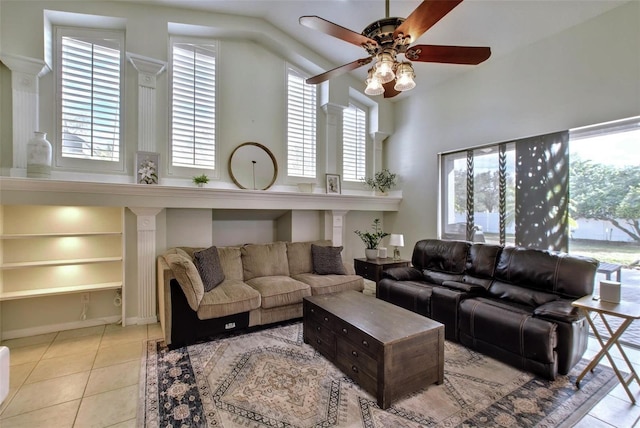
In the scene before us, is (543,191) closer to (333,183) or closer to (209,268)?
(333,183)

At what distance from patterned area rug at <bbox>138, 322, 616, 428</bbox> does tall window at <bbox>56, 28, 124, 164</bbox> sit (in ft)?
8.29

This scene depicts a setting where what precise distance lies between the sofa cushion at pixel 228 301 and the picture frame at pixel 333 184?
7.67 ft

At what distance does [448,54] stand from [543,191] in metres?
2.31

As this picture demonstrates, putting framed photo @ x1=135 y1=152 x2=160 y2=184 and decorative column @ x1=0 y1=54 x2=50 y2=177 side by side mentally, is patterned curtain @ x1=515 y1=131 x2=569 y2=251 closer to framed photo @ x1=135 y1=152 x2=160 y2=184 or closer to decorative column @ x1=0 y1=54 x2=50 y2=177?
framed photo @ x1=135 y1=152 x2=160 y2=184

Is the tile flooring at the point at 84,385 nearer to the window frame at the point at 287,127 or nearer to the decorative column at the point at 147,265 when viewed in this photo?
the decorative column at the point at 147,265

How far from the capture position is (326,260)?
424cm

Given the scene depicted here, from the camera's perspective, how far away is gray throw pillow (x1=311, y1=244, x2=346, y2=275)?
4188 mm

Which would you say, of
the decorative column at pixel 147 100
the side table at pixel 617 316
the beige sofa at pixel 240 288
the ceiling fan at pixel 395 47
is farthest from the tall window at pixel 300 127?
the side table at pixel 617 316

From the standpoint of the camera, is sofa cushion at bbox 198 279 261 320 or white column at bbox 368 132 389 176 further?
white column at bbox 368 132 389 176

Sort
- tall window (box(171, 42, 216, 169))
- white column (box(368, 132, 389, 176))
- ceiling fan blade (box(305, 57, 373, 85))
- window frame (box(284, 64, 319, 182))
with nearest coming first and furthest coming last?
ceiling fan blade (box(305, 57, 373, 85))
tall window (box(171, 42, 216, 169))
window frame (box(284, 64, 319, 182))
white column (box(368, 132, 389, 176))

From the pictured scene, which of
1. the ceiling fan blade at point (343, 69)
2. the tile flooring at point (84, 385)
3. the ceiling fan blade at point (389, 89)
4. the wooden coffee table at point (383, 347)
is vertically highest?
the ceiling fan blade at point (343, 69)

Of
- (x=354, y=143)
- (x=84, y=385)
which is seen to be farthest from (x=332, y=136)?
(x=84, y=385)

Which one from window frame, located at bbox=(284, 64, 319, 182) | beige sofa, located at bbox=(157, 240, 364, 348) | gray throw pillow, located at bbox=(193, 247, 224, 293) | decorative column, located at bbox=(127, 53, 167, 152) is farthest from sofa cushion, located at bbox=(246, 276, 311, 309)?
decorative column, located at bbox=(127, 53, 167, 152)

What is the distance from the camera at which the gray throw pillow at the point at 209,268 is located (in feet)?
10.7
